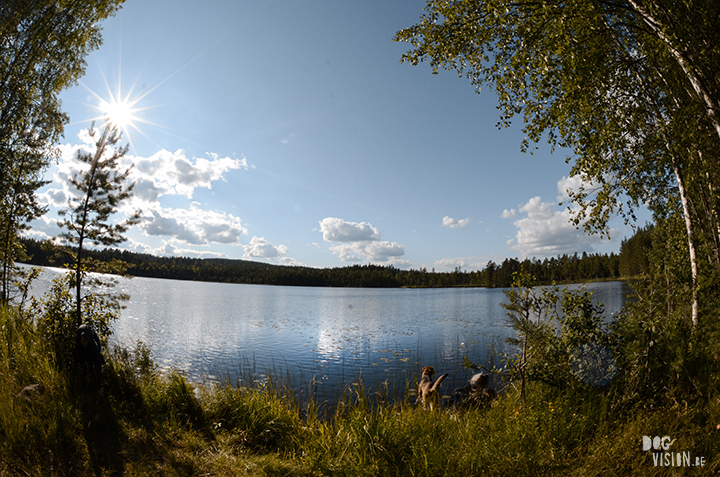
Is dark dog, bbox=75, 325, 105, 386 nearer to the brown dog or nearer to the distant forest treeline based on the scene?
the brown dog

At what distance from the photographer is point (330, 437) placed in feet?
16.7

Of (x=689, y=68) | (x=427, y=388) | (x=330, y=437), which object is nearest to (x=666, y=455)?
(x=330, y=437)

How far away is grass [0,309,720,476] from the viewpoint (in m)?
4.02

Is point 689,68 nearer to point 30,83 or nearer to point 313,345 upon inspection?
point 30,83

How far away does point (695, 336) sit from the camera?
17.4ft

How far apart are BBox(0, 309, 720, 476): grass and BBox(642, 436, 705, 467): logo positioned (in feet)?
0.24

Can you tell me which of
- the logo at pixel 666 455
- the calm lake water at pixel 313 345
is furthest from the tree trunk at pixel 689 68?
the calm lake water at pixel 313 345

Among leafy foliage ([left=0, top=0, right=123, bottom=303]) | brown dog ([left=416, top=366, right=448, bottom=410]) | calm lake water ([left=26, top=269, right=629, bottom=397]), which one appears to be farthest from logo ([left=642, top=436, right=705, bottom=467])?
leafy foliage ([left=0, top=0, right=123, bottom=303])

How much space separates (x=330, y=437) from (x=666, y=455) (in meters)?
4.23

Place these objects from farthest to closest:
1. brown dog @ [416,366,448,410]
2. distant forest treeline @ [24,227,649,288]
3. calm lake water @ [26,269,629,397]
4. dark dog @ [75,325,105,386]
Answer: distant forest treeline @ [24,227,649,288] < calm lake water @ [26,269,629,397] < brown dog @ [416,366,448,410] < dark dog @ [75,325,105,386]

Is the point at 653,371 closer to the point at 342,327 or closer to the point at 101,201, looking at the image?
the point at 101,201

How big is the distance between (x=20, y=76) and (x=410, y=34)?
38.7 ft

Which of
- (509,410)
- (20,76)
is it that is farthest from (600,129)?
(20,76)

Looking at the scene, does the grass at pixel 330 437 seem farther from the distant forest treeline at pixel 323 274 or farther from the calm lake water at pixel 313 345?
the distant forest treeline at pixel 323 274
